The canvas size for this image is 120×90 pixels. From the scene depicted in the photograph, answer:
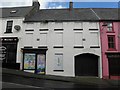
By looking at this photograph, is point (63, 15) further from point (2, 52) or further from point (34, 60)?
point (2, 52)

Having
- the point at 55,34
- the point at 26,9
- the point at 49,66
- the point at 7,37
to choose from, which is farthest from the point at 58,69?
the point at 26,9

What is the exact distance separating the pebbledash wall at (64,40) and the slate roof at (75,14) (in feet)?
2.91

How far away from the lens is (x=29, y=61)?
2000 centimetres

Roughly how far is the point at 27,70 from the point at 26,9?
30.2ft

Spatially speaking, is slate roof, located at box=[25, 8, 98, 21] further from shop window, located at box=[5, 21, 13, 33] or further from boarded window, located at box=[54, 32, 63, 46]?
shop window, located at box=[5, 21, 13, 33]

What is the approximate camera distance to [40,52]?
20.0 m

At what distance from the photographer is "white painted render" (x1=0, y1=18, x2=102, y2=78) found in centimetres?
1948

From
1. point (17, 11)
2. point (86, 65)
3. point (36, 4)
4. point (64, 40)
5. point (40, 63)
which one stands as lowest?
point (86, 65)

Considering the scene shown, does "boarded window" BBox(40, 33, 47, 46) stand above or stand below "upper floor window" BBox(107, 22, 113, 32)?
below

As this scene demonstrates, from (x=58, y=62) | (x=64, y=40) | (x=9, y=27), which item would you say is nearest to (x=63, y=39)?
(x=64, y=40)

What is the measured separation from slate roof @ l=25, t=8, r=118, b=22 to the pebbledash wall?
888mm

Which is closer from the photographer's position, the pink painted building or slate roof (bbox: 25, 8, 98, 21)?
the pink painted building

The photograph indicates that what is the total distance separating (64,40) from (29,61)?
501 cm

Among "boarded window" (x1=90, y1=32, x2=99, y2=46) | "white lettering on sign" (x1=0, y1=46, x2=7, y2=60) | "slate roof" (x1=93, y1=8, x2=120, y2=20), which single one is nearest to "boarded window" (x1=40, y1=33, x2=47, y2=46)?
"white lettering on sign" (x1=0, y1=46, x2=7, y2=60)
